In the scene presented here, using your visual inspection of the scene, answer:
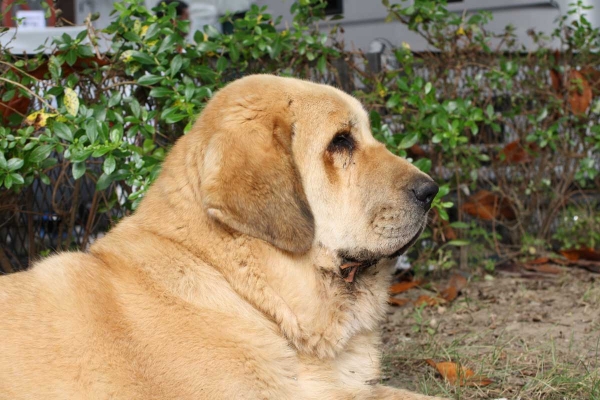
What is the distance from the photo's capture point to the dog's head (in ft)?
8.53

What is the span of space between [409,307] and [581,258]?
5.91ft

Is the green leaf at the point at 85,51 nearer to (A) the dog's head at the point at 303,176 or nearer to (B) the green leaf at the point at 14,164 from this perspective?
(B) the green leaf at the point at 14,164

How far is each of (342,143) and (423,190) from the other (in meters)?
0.37

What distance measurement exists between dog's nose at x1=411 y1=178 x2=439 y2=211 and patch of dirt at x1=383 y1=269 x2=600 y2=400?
1.07 m

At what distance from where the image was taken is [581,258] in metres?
5.92

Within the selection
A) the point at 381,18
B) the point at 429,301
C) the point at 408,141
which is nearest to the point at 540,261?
the point at 429,301

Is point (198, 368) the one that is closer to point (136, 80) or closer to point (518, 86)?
point (136, 80)

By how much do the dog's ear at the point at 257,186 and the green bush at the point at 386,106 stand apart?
1210 mm

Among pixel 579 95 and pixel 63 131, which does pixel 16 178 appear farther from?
pixel 579 95

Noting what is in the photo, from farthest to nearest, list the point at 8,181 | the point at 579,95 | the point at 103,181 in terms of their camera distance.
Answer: the point at 579,95
the point at 103,181
the point at 8,181

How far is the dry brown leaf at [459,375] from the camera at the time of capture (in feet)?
11.5

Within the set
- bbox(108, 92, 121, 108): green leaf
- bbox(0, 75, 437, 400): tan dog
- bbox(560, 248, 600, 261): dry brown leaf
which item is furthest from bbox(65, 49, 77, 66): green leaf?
bbox(560, 248, 600, 261): dry brown leaf

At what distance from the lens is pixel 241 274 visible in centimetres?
266

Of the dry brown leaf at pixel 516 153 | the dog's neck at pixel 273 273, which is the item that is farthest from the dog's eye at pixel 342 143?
the dry brown leaf at pixel 516 153
